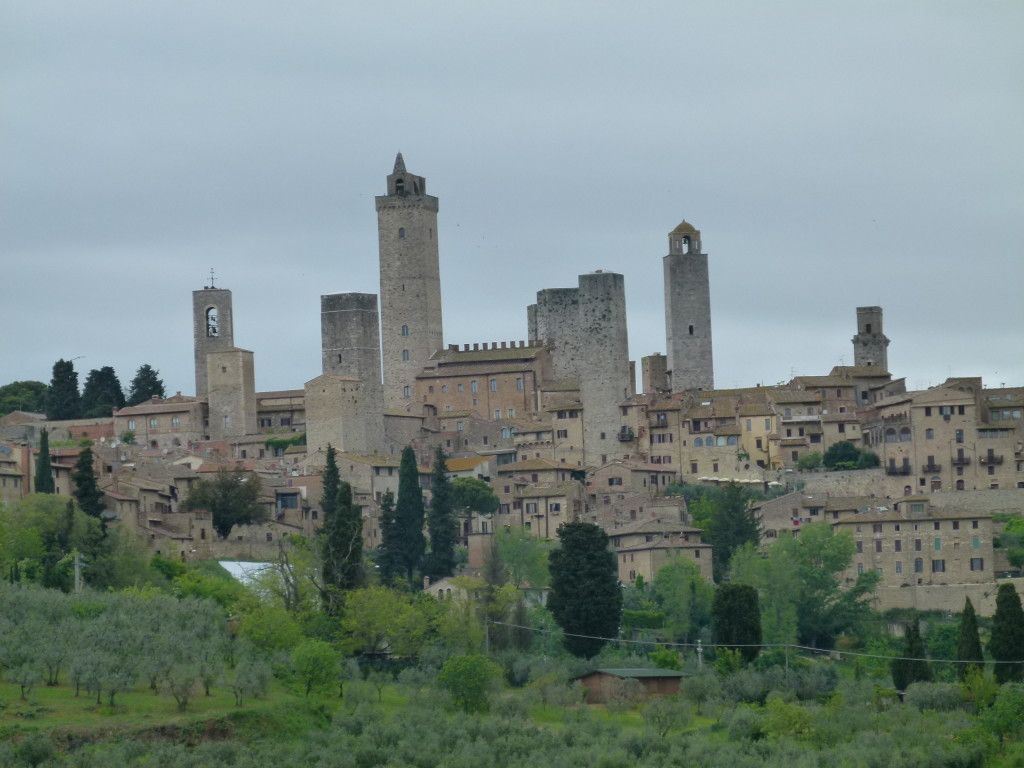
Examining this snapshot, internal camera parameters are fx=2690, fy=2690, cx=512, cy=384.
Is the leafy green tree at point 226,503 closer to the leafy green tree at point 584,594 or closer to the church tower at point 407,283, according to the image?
the leafy green tree at point 584,594

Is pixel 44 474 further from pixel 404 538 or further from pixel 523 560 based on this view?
pixel 523 560

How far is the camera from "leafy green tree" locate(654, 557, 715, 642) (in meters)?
72.7

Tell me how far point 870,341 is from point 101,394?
29.5 meters

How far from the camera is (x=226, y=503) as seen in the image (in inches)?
3177

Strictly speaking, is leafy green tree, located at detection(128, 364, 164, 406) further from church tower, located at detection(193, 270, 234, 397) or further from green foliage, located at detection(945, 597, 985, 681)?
green foliage, located at detection(945, 597, 985, 681)

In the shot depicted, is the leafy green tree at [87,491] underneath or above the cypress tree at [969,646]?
above

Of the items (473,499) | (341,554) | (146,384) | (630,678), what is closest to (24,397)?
(146,384)

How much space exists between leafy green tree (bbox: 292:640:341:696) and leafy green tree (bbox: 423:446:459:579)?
19.2 meters

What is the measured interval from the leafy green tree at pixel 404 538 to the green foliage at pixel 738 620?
12648mm

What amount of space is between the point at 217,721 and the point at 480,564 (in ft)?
86.1

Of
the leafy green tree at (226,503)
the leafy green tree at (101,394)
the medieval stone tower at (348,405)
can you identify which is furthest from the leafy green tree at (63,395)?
the leafy green tree at (226,503)

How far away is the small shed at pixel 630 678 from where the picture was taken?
6291cm

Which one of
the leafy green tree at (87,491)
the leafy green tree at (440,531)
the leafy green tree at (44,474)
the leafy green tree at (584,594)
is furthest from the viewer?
the leafy green tree at (440,531)

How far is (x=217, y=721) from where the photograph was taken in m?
53.8
